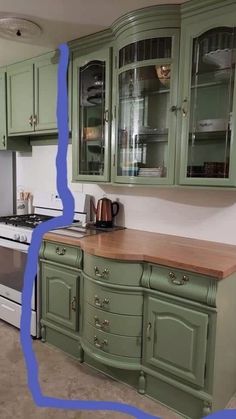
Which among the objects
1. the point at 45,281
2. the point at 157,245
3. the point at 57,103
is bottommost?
the point at 45,281

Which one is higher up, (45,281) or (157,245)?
(157,245)

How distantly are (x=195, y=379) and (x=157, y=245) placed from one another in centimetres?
73

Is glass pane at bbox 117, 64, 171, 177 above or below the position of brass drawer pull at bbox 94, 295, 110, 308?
above

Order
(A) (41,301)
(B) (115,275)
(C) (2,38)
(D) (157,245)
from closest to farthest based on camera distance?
(B) (115,275), (D) (157,245), (C) (2,38), (A) (41,301)

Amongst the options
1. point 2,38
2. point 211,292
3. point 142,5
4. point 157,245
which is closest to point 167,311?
point 211,292

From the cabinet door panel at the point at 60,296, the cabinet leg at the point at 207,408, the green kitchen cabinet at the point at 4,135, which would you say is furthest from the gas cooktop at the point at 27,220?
the cabinet leg at the point at 207,408

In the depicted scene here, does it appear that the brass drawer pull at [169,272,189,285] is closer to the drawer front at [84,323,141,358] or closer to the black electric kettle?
the drawer front at [84,323,141,358]

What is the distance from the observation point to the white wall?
1978 millimetres

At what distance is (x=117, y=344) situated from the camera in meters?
1.81

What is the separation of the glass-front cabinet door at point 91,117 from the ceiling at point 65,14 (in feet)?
0.62

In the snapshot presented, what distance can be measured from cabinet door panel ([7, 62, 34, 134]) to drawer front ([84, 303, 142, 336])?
161 centimetres

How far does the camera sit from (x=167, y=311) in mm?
1651

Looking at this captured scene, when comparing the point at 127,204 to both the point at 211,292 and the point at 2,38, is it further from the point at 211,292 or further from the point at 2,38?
the point at 2,38

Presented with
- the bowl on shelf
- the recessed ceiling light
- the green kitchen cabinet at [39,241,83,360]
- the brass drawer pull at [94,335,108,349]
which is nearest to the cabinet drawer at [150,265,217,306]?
the brass drawer pull at [94,335,108,349]
